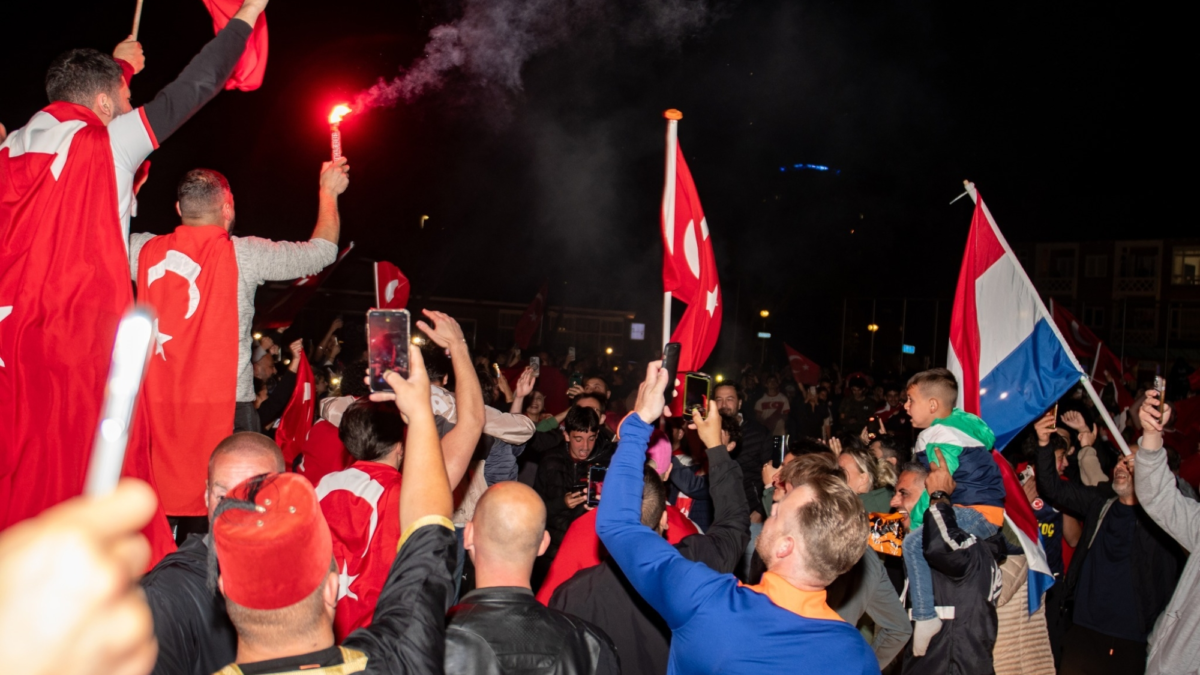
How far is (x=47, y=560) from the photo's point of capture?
24.2 inches

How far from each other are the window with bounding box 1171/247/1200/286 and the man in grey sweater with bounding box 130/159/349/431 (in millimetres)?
56033

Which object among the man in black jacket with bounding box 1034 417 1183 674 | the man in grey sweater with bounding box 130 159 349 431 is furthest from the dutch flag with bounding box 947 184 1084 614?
the man in grey sweater with bounding box 130 159 349 431

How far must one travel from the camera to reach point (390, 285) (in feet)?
30.8

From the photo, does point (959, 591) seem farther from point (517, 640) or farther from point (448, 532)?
point (448, 532)

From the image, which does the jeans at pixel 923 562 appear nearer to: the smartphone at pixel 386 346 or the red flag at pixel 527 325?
the smartphone at pixel 386 346

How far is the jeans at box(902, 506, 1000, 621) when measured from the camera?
4441 millimetres

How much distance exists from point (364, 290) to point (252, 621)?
112ft

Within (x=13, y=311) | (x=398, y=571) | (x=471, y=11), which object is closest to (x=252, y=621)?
(x=398, y=571)

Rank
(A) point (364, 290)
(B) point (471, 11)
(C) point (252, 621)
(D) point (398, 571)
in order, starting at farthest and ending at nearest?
(A) point (364, 290), (B) point (471, 11), (D) point (398, 571), (C) point (252, 621)

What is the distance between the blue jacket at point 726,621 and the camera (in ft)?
8.00

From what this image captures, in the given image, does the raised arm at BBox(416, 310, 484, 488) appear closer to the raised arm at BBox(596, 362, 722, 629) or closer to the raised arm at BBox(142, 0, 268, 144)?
the raised arm at BBox(596, 362, 722, 629)

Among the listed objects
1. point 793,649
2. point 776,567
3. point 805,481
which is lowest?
point 793,649

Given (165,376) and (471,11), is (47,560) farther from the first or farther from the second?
(471,11)

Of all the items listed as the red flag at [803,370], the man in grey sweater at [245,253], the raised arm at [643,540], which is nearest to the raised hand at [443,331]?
the raised arm at [643,540]
